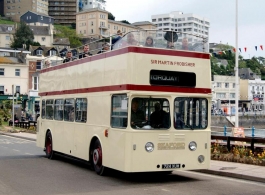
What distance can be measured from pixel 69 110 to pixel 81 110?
4.17 ft

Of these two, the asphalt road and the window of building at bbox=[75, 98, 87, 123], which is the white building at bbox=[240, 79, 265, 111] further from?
the asphalt road

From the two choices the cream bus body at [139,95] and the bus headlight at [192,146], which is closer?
the cream bus body at [139,95]

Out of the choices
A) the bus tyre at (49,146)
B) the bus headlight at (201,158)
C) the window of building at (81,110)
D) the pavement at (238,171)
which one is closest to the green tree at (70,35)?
the bus tyre at (49,146)

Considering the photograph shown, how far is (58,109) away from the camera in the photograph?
18.5m

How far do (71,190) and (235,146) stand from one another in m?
9.36

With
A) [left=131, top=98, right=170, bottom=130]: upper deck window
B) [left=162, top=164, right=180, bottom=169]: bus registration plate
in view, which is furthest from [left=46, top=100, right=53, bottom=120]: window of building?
[left=162, top=164, right=180, bottom=169]: bus registration plate

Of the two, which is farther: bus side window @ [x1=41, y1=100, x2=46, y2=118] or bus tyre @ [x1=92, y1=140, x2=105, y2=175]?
bus side window @ [x1=41, y1=100, x2=46, y2=118]

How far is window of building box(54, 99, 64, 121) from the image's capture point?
1808 centimetres

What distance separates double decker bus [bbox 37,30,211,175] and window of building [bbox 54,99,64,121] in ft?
10.9

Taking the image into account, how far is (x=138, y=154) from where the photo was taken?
12625 millimetres

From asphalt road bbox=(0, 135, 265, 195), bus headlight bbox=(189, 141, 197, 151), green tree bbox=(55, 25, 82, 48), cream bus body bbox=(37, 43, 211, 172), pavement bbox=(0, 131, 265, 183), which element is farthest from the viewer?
green tree bbox=(55, 25, 82, 48)

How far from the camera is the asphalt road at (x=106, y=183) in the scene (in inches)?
466

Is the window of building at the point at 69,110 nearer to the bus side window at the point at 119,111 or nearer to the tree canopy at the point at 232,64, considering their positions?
the bus side window at the point at 119,111

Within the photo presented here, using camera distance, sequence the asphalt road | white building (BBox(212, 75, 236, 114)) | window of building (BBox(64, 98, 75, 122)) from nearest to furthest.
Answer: the asphalt road, window of building (BBox(64, 98, 75, 122)), white building (BBox(212, 75, 236, 114))
